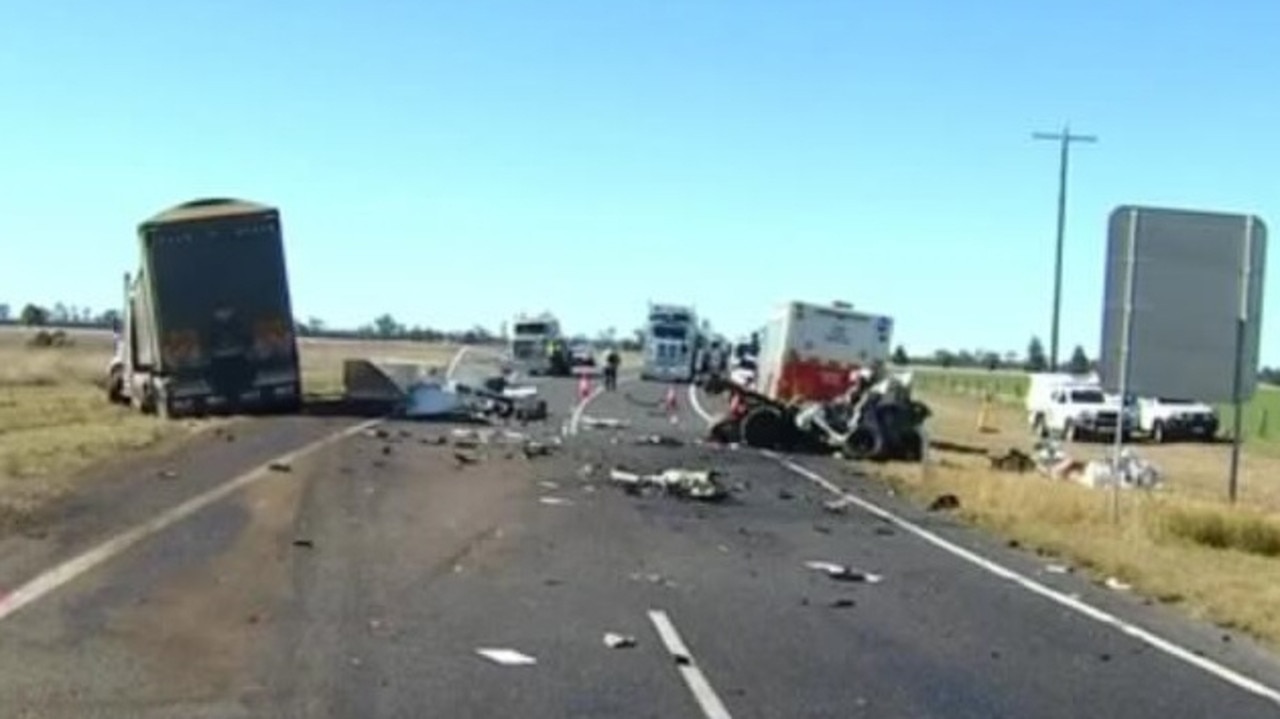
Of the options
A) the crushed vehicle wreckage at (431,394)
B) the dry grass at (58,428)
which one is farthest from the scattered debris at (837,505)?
the crushed vehicle wreckage at (431,394)

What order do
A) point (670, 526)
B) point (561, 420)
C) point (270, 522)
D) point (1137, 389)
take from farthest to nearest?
point (561, 420), point (1137, 389), point (670, 526), point (270, 522)

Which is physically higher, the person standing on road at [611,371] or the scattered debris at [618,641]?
the person standing on road at [611,371]

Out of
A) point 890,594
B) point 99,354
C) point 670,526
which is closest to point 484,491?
point 670,526

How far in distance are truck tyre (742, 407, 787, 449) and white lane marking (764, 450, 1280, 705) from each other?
13.1m

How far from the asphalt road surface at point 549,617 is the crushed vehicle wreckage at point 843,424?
13.2 m

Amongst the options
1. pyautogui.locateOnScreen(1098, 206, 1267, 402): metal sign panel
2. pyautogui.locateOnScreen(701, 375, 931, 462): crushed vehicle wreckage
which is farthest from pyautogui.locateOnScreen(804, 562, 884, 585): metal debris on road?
pyautogui.locateOnScreen(701, 375, 931, 462): crushed vehicle wreckage

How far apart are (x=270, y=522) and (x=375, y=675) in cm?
907

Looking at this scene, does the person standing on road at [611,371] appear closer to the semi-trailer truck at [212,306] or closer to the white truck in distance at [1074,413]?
the white truck in distance at [1074,413]

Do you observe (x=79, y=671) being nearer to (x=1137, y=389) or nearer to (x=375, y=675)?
(x=375, y=675)

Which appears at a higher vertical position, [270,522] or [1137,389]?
[1137,389]

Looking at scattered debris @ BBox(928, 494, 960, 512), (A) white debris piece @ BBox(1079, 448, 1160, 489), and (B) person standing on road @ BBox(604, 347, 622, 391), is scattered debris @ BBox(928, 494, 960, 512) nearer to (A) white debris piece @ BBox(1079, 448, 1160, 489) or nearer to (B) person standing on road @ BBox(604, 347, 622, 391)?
(A) white debris piece @ BBox(1079, 448, 1160, 489)

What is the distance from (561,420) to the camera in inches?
1853

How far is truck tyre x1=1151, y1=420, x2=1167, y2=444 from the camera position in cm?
6457

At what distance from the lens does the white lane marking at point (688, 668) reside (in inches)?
403
